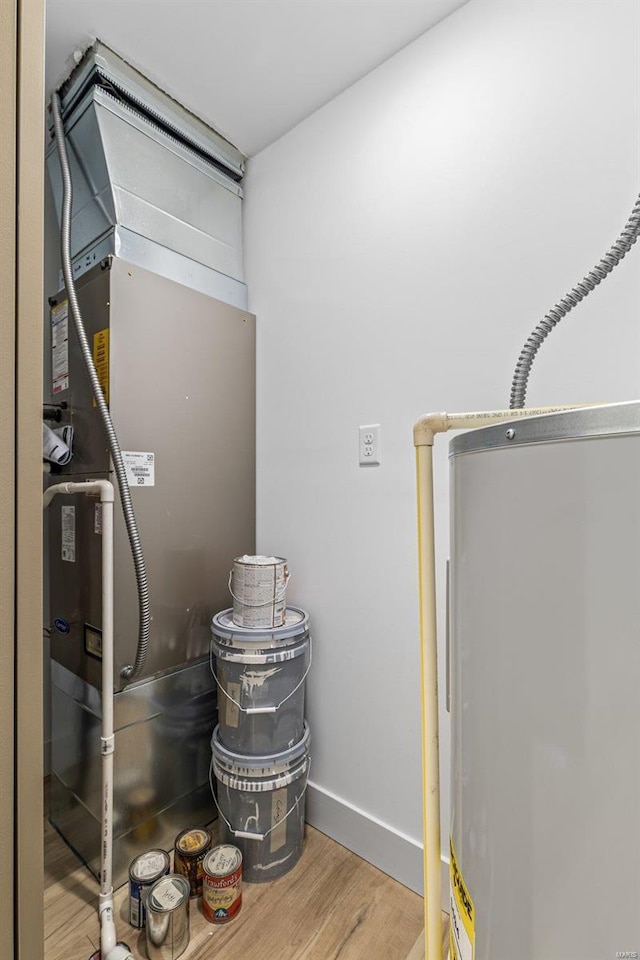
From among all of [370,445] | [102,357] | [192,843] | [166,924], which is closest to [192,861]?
[192,843]

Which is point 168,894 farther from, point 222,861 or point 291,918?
point 291,918

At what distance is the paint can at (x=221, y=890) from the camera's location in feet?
3.61

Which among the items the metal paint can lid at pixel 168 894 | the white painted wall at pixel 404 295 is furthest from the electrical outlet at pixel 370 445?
the metal paint can lid at pixel 168 894

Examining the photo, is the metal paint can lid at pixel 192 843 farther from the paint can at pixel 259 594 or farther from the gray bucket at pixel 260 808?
the paint can at pixel 259 594

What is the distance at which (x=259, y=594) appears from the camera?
1.30m

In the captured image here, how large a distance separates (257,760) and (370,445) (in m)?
0.92

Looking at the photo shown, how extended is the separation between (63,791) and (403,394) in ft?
5.08

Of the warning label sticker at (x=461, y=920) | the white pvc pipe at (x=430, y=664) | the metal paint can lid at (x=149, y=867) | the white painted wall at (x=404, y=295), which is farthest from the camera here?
the metal paint can lid at (x=149, y=867)

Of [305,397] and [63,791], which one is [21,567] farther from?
[63,791]

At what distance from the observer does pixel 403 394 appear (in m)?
1.27

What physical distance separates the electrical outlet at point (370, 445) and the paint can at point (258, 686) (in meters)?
0.52

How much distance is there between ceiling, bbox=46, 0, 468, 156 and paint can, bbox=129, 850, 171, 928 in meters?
2.16

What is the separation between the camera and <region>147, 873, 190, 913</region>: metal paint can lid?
101cm

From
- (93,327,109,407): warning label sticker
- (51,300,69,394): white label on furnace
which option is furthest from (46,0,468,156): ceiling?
(93,327,109,407): warning label sticker
